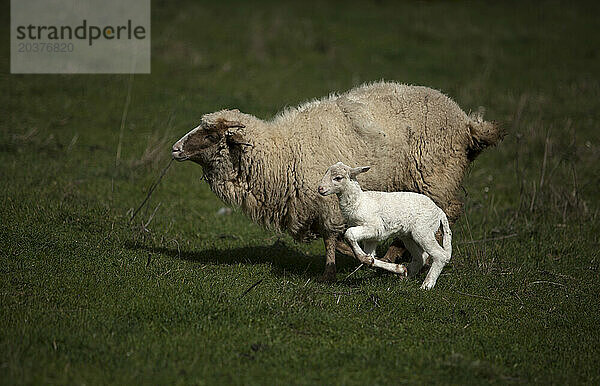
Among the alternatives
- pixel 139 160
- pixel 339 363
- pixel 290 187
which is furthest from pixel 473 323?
pixel 139 160

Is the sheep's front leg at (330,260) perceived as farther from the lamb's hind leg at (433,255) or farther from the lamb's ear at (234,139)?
the lamb's ear at (234,139)

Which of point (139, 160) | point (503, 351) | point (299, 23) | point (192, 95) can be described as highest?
point (299, 23)

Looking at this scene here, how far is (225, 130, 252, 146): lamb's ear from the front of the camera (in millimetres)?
8312

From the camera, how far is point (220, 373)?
18.6 feet

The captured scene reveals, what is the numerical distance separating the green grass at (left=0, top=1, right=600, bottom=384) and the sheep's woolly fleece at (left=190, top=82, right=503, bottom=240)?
0.77 meters

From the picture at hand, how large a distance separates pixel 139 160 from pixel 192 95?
3968 mm

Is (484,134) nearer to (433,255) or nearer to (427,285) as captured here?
(433,255)

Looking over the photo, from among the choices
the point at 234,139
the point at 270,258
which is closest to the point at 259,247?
the point at 270,258

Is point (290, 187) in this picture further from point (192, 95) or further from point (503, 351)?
point (192, 95)

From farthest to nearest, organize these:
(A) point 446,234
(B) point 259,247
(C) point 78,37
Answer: (C) point 78,37, (B) point 259,247, (A) point 446,234

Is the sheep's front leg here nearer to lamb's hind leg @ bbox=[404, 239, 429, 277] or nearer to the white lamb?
the white lamb

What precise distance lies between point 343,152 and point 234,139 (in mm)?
1254

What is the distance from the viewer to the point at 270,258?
29.5ft

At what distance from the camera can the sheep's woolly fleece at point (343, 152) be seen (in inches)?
325
